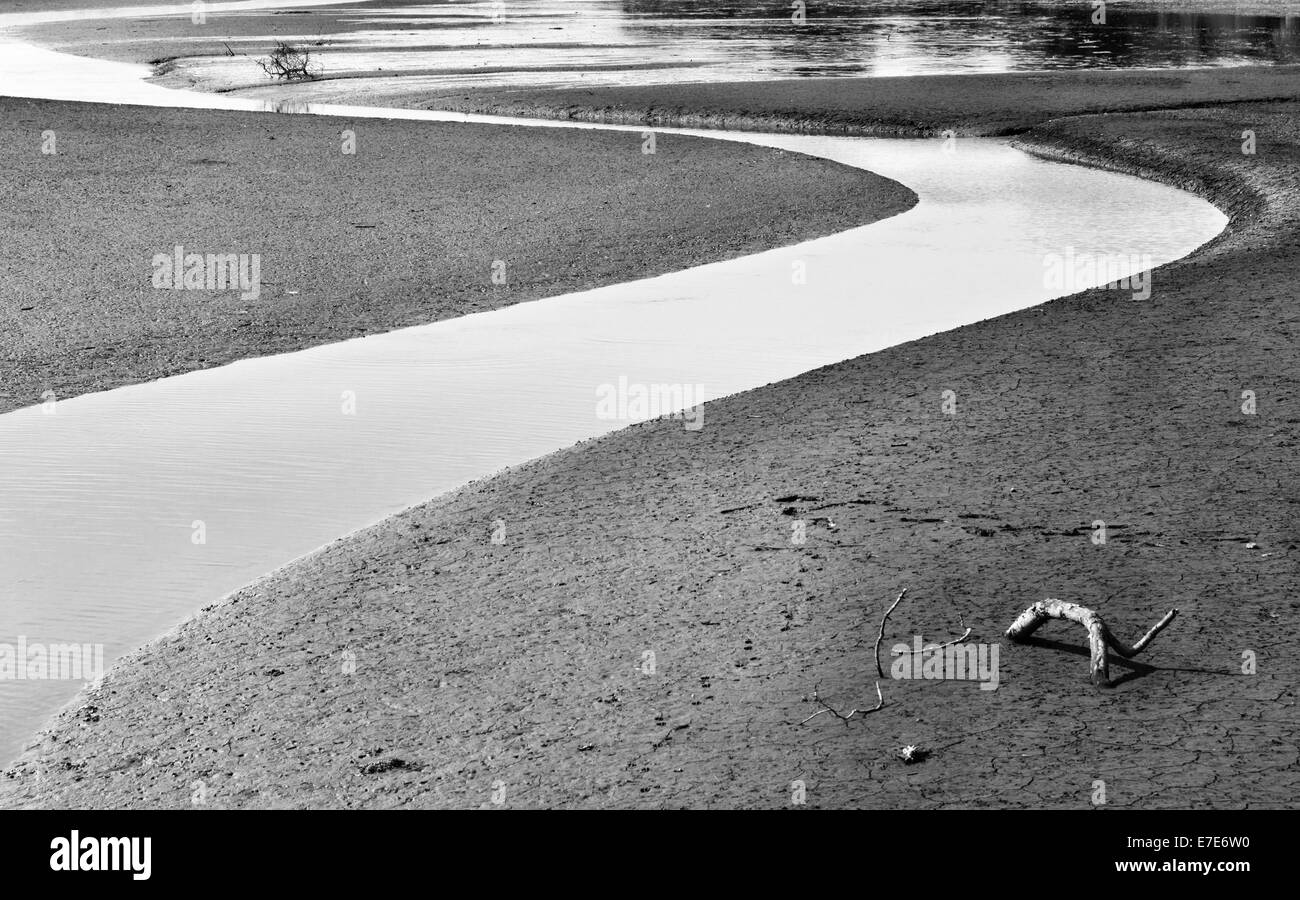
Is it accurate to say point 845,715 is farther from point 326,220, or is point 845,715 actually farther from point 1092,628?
point 326,220

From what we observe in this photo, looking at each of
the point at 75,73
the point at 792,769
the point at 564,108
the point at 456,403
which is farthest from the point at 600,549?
the point at 75,73

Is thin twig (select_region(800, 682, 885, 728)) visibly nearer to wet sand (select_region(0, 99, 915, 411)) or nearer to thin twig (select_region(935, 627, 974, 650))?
thin twig (select_region(935, 627, 974, 650))

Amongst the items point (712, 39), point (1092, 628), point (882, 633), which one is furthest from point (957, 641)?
point (712, 39)

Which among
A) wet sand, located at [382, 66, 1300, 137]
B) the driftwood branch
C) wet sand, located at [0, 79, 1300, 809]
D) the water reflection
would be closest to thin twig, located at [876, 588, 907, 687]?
wet sand, located at [0, 79, 1300, 809]

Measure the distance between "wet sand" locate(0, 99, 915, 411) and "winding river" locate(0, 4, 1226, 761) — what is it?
22.4 inches

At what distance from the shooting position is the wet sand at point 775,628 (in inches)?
196

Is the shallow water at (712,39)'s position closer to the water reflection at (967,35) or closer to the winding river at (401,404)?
the water reflection at (967,35)

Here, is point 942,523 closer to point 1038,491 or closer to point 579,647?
point 1038,491

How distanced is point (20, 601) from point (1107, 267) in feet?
35.8

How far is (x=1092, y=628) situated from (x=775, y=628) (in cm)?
123

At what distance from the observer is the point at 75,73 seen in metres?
38.6

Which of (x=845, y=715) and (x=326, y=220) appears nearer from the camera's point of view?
(x=845, y=715)

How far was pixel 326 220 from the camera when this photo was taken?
56.6 feet
